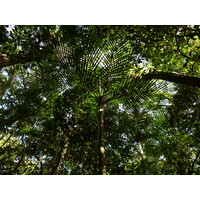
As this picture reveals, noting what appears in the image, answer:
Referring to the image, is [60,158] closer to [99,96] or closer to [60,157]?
[60,157]

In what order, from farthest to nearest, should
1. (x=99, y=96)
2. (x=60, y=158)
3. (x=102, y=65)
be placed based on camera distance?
(x=60, y=158) → (x=99, y=96) → (x=102, y=65)

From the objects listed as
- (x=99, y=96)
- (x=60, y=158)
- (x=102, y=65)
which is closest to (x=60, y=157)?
(x=60, y=158)

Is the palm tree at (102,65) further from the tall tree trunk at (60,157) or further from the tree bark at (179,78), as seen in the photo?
the tall tree trunk at (60,157)

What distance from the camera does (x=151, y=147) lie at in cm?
472

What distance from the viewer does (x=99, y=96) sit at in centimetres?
242

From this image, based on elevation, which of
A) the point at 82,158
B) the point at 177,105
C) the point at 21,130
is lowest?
the point at 82,158

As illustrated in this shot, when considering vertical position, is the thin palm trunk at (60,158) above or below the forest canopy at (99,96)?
below

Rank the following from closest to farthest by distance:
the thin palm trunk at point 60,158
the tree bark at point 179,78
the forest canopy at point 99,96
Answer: the tree bark at point 179,78 → the forest canopy at point 99,96 → the thin palm trunk at point 60,158

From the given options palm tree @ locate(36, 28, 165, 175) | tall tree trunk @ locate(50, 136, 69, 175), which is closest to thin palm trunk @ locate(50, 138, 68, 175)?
tall tree trunk @ locate(50, 136, 69, 175)

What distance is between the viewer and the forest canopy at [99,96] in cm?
219

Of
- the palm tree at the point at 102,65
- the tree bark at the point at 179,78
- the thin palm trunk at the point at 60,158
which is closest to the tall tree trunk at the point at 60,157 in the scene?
the thin palm trunk at the point at 60,158
